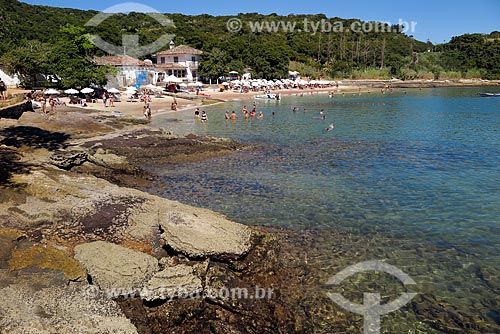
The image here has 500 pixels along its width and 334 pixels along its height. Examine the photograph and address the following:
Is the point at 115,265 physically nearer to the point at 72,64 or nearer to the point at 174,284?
the point at 174,284

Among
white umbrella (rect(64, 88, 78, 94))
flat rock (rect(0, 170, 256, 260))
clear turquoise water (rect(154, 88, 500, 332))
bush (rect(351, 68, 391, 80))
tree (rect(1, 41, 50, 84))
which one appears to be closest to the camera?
flat rock (rect(0, 170, 256, 260))

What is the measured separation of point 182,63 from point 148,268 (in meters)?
71.7

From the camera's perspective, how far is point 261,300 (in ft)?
26.5

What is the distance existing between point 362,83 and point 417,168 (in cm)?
8953

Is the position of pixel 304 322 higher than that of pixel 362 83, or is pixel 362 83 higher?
pixel 362 83

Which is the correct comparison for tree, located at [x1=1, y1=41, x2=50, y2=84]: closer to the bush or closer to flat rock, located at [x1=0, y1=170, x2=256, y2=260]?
flat rock, located at [x1=0, y1=170, x2=256, y2=260]

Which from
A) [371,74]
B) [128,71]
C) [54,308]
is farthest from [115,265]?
[371,74]

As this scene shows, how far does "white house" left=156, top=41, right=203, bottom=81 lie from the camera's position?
243ft

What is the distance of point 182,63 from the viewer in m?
75.0

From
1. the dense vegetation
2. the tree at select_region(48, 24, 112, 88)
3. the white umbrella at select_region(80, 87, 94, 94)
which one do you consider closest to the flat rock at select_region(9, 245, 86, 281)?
Result: the white umbrella at select_region(80, 87, 94, 94)

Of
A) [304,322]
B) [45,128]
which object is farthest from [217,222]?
[45,128]

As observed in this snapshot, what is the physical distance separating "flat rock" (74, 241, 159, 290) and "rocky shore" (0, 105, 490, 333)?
0.07 ft

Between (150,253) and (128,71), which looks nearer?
(150,253)

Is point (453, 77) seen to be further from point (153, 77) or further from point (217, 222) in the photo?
point (217, 222)
